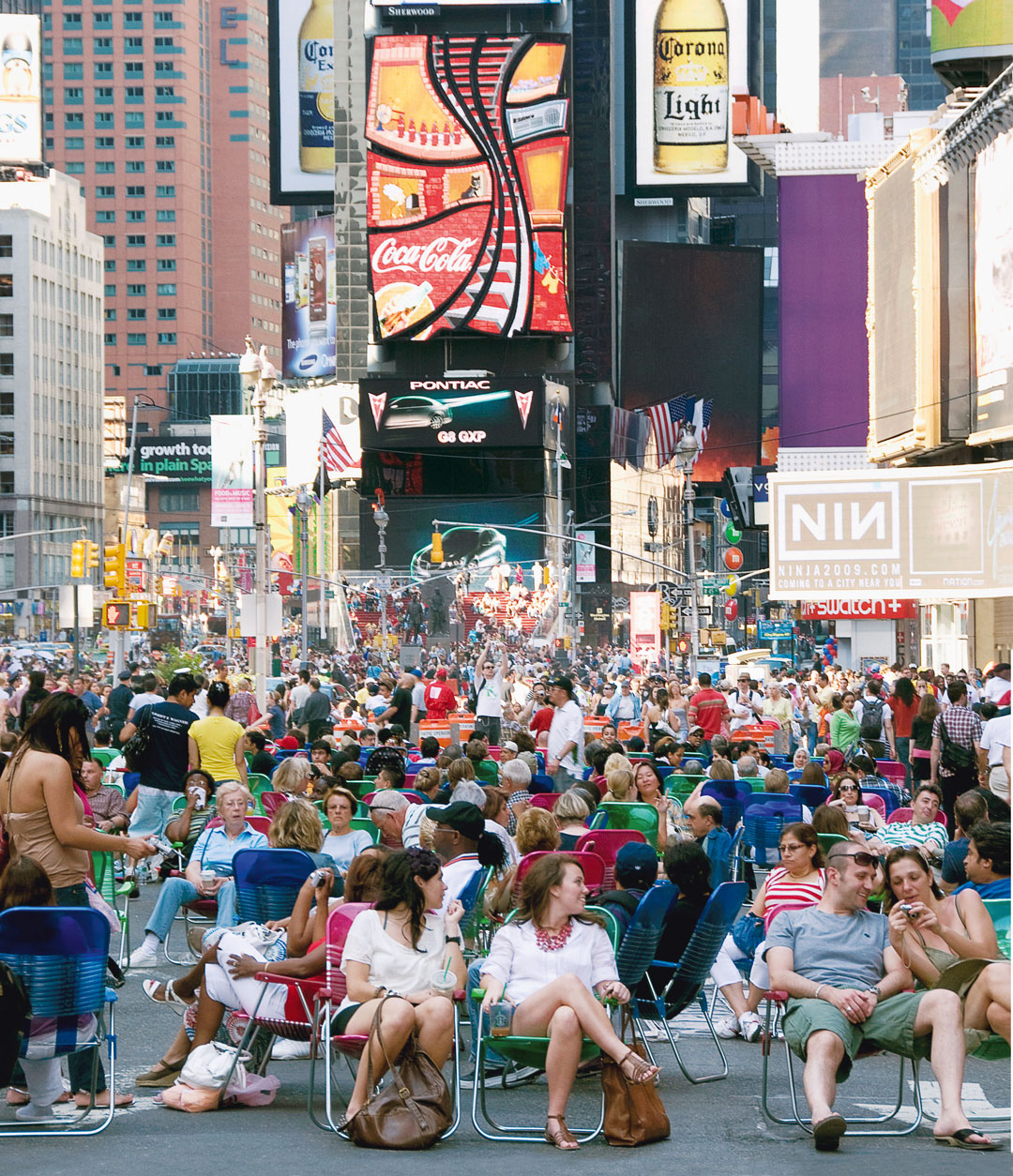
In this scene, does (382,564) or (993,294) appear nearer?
(993,294)

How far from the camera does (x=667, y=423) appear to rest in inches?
4208

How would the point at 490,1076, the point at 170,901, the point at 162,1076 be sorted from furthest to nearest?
the point at 170,901, the point at 490,1076, the point at 162,1076

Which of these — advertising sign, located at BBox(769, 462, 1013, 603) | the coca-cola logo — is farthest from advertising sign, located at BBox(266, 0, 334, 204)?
advertising sign, located at BBox(769, 462, 1013, 603)

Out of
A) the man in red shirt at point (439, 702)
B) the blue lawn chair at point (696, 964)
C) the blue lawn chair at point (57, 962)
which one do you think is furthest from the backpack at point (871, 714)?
the blue lawn chair at point (57, 962)

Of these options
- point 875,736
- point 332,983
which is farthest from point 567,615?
point 332,983

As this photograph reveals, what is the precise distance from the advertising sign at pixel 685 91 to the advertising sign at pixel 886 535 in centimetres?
7419

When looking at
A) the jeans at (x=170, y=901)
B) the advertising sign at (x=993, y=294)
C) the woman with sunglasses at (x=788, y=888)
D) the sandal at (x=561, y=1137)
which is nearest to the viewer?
the sandal at (x=561, y=1137)

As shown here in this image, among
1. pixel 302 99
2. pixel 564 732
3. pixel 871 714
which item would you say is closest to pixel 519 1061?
pixel 564 732

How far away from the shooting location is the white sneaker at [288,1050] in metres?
9.53

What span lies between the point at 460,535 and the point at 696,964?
263ft

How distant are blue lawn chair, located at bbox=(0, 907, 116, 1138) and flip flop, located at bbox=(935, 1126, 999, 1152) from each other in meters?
3.36

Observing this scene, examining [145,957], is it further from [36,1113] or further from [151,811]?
[36,1113]

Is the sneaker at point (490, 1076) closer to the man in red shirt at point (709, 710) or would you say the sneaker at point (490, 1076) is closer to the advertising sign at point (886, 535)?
the man in red shirt at point (709, 710)

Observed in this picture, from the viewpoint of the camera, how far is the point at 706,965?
9094 mm
